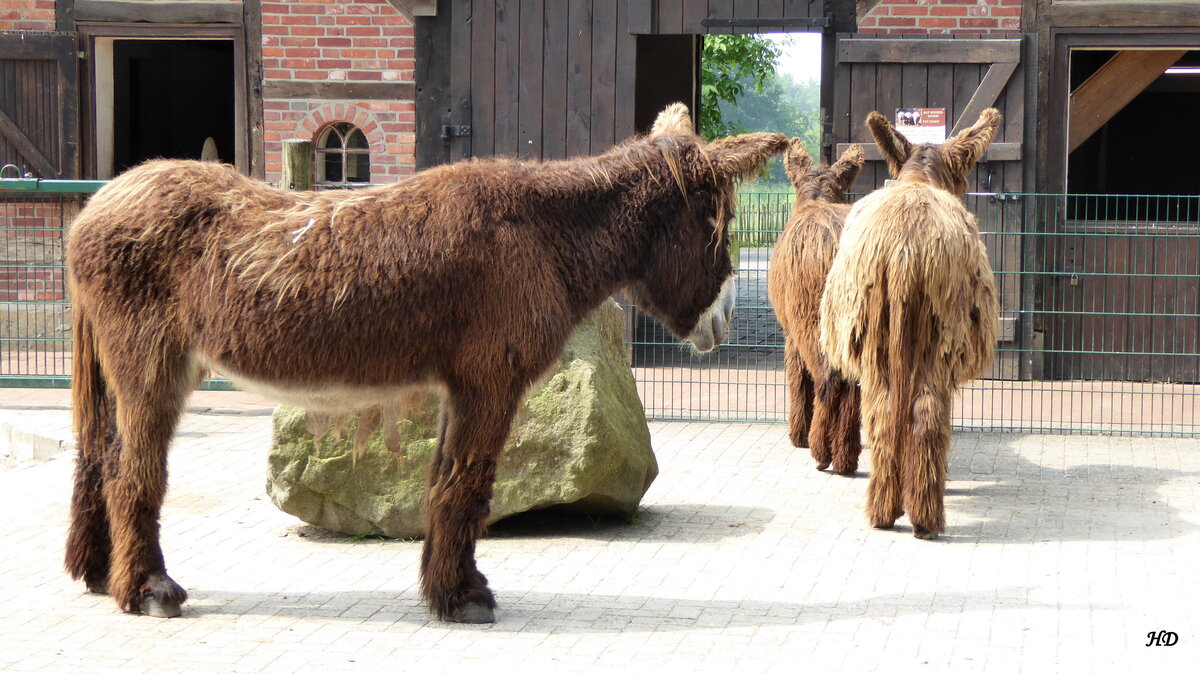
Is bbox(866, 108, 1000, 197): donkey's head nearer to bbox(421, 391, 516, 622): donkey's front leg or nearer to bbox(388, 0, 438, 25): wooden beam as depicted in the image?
bbox(421, 391, 516, 622): donkey's front leg

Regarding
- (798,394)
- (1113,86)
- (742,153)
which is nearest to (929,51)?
(1113,86)

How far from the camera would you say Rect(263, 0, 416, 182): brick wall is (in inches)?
451

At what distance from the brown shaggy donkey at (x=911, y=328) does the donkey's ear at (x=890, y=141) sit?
528 mm

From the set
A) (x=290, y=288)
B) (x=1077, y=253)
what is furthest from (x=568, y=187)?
(x=1077, y=253)

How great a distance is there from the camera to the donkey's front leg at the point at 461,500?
4711 millimetres

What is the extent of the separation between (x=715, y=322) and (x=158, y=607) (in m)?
2.37

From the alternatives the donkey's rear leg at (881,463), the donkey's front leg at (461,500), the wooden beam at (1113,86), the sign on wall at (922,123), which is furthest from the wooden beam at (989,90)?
the donkey's front leg at (461,500)

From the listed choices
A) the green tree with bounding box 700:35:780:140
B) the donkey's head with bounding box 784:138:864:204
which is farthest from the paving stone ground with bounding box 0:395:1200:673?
the green tree with bounding box 700:35:780:140

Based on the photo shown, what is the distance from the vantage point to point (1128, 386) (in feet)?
34.4

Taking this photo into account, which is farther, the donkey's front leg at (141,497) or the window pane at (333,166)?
the window pane at (333,166)

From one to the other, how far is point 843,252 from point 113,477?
3.43 metres

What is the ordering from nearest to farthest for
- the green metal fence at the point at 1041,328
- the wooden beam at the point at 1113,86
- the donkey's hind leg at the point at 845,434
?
the donkey's hind leg at the point at 845,434 → the green metal fence at the point at 1041,328 → the wooden beam at the point at 1113,86

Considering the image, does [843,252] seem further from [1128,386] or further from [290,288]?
[1128,386]

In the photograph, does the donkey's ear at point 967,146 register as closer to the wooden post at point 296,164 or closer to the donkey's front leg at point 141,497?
the wooden post at point 296,164
